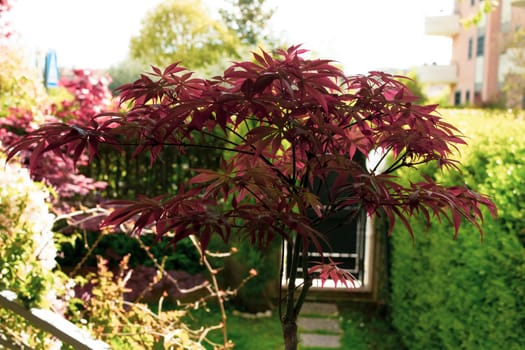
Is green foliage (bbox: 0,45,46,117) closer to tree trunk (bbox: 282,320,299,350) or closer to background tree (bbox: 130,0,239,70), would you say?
tree trunk (bbox: 282,320,299,350)

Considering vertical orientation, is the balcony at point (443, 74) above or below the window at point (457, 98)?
above

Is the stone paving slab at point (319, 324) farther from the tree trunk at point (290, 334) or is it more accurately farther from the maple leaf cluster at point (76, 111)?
the tree trunk at point (290, 334)

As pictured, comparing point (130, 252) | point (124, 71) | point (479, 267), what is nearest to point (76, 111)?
point (130, 252)

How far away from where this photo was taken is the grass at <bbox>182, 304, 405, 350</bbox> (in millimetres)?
5727

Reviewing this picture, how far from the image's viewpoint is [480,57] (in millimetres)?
29250

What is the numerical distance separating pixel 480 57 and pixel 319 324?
2523cm

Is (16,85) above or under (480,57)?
under

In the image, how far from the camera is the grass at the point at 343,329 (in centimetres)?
573

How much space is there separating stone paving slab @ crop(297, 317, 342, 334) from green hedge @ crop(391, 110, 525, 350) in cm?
76

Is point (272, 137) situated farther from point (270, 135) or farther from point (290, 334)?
point (290, 334)

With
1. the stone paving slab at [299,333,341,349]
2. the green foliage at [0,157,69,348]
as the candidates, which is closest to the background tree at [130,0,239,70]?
the stone paving slab at [299,333,341,349]

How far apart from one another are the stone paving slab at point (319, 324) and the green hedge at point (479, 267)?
0.76 metres

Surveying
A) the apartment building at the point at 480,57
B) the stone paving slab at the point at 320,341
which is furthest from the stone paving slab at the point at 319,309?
the apartment building at the point at 480,57

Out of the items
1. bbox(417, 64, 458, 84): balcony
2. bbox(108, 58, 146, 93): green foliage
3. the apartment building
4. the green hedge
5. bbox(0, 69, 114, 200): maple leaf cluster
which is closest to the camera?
the green hedge
